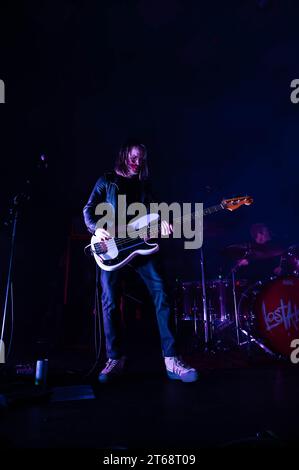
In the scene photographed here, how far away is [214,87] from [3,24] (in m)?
3.35

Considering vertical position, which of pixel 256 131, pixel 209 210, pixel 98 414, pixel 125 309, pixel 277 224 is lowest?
pixel 98 414

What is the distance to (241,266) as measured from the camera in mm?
4816

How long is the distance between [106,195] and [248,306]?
2.52m

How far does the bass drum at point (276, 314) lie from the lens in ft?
12.0

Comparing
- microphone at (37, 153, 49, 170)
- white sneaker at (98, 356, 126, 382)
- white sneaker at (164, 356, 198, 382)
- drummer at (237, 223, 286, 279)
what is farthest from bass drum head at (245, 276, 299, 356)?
microphone at (37, 153, 49, 170)

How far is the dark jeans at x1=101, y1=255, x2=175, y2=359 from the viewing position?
2699mm

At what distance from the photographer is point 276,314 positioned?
3797 millimetres

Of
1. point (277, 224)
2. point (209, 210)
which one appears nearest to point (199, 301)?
point (209, 210)

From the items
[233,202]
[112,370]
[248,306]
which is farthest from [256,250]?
[112,370]

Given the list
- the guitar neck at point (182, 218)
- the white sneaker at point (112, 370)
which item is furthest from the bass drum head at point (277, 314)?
the white sneaker at point (112, 370)

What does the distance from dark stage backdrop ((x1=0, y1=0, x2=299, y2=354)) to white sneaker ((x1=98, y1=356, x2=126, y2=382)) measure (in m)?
2.38

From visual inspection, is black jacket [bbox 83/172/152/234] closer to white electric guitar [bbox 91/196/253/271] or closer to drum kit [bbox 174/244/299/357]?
white electric guitar [bbox 91/196/253/271]

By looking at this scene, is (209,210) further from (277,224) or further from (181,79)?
(277,224)

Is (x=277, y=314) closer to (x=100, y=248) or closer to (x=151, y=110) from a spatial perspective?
(x=100, y=248)
